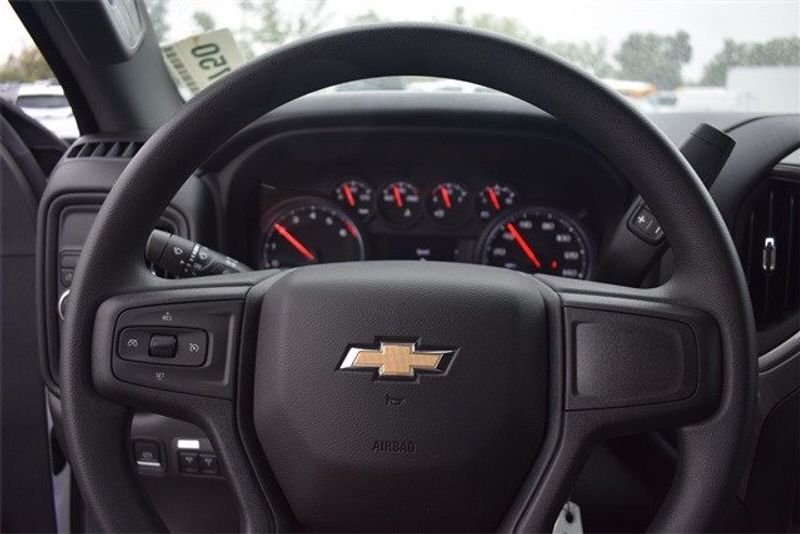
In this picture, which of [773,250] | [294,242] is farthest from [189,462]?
[773,250]

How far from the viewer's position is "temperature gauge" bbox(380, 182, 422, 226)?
73.8 inches

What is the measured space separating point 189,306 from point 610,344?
441 millimetres

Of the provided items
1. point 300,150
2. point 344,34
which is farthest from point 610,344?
point 300,150

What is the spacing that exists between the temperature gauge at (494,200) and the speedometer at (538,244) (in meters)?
0.03

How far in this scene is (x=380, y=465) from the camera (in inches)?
36.8

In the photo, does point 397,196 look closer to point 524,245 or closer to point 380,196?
point 380,196

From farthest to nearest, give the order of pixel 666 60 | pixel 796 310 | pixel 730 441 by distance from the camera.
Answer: pixel 666 60, pixel 796 310, pixel 730 441

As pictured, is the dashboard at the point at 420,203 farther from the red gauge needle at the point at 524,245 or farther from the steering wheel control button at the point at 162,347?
the steering wheel control button at the point at 162,347

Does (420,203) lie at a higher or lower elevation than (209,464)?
higher

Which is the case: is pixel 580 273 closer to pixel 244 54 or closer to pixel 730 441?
pixel 244 54

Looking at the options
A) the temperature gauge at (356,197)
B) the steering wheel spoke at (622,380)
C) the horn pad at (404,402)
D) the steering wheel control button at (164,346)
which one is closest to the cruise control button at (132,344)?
the steering wheel control button at (164,346)

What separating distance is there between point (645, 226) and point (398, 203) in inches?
27.8

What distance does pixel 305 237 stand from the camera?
187cm

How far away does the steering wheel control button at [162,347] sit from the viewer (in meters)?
0.95
